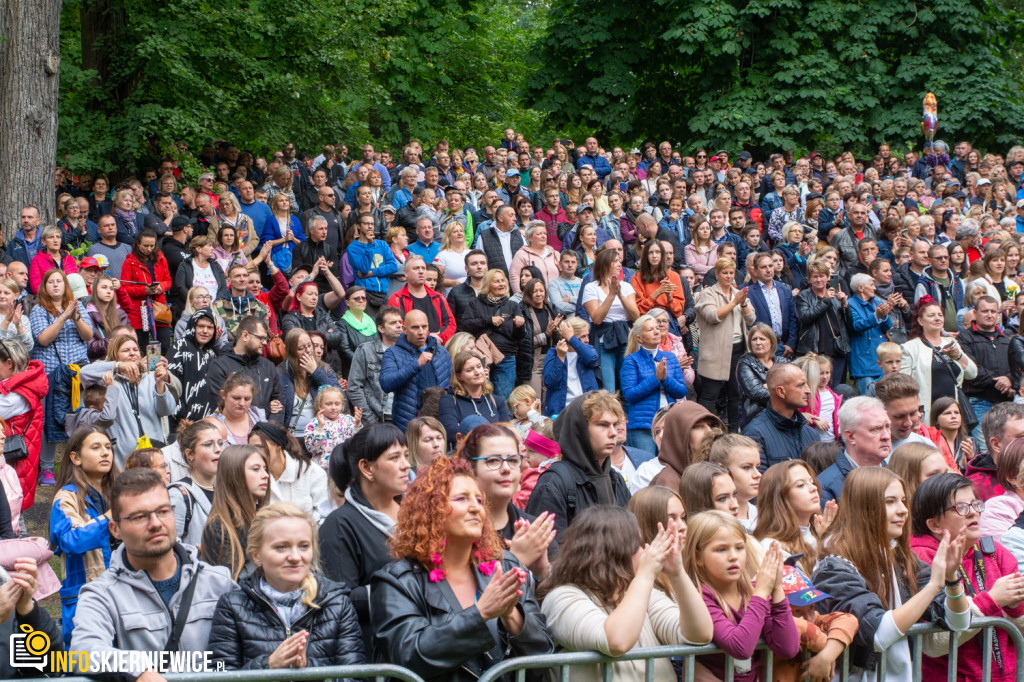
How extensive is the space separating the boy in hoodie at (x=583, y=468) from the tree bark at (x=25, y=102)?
31.5 feet

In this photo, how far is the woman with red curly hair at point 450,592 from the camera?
354cm

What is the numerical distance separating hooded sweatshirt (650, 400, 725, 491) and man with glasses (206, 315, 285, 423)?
3.28 metres

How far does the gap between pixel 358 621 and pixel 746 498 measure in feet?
8.30

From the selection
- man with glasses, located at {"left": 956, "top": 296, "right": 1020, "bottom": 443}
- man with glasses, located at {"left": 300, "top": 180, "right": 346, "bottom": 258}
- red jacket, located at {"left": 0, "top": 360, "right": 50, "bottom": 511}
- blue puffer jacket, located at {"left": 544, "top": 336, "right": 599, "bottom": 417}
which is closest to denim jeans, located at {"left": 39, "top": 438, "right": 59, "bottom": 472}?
red jacket, located at {"left": 0, "top": 360, "right": 50, "bottom": 511}

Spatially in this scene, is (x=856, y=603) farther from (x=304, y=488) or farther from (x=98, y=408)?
(x=98, y=408)

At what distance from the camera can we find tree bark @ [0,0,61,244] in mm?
12438

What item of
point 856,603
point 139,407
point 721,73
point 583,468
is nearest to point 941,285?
point 583,468

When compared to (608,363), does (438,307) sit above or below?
above

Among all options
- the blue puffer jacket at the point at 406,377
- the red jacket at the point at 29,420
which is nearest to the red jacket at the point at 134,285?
the red jacket at the point at 29,420

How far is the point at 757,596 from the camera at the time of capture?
12.8ft

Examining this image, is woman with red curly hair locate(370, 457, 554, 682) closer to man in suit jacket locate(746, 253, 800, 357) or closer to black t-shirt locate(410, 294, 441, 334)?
black t-shirt locate(410, 294, 441, 334)

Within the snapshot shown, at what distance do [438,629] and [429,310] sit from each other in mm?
6651

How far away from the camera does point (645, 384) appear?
338 inches

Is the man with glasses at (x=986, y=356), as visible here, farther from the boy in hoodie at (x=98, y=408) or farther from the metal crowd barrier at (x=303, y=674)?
the metal crowd barrier at (x=303, y=674)
